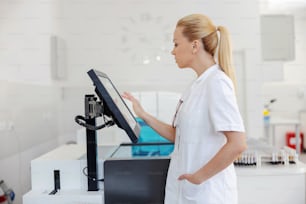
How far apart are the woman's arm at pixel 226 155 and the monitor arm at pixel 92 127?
1.50 ft

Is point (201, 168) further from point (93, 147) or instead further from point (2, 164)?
point (2, 164)

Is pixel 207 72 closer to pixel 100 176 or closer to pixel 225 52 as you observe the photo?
pixel 225 52

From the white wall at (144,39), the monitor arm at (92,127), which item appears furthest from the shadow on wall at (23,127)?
the monitor arm at (92,127)

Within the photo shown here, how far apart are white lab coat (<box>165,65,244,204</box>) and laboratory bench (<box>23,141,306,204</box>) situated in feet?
1.82

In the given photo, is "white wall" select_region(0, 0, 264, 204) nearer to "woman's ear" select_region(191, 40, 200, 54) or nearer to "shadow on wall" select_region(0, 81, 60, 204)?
"shadow on wall" select_region(0, 81, 60, 204)

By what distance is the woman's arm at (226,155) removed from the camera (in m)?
1.02

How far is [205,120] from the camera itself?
1105 mm

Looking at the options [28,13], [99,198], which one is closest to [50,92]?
[28,13]

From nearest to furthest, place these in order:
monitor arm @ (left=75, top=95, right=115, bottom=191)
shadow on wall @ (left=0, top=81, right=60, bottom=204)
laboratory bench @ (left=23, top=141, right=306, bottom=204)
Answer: monitor arm @ (left=75, top=95, right=115, bottom=191) < laboratory bench @ (left=23, top=141, right=306, bottom=204) < shadow on wall @ (left=0, top=81, right=60, bottom=204)

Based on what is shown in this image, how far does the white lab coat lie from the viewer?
1.06 metres

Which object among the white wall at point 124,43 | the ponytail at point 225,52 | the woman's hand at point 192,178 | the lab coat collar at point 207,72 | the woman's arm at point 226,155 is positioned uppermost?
the white wall at point 124,43

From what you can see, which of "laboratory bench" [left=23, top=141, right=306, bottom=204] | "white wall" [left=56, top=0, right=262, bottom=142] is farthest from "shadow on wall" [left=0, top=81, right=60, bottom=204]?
"laboratory bench" [left=23, top=141, right=306, bottom=204]

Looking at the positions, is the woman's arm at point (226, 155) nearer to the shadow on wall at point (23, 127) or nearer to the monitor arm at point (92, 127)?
the monitor arm at point (92, 127)

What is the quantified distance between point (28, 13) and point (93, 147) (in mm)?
2429
